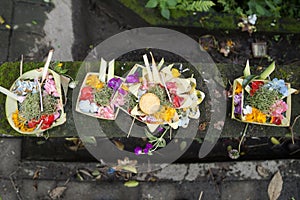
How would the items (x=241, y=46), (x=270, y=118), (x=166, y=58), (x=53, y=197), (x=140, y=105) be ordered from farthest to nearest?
(x=241, y=46) → (x=166, y=58) → (x=53, y=197) → (x=270, y=118) → (x=140, y=105)

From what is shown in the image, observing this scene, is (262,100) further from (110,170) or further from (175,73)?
(110,170)

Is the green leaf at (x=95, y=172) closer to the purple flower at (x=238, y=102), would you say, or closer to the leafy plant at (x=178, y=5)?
the purple flower at (x=238, y=102)

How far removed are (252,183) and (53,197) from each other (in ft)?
4.39

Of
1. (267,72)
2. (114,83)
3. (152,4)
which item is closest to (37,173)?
(114,83)

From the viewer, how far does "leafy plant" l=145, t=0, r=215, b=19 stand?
2.54m

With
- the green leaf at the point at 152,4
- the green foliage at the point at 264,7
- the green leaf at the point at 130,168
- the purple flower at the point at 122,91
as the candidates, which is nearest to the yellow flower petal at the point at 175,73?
the purple flower at the point at 122,91

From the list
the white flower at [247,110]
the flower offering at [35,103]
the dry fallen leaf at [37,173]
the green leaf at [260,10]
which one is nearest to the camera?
the flower offering at [35,103]

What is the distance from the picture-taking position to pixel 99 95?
2025 millimetres

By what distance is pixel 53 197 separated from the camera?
250 cm

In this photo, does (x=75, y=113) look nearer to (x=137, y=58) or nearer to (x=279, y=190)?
(x=137, y=58)

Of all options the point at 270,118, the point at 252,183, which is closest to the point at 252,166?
the point at 252,183

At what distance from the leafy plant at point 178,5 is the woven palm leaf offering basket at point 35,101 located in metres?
0.88

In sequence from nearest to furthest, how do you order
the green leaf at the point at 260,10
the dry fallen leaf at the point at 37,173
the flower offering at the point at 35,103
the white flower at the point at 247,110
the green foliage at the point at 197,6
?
the flower offering at the point at 35,103, the white flower at the point at 247,110, the dry fallen leaf at the point at 37,173, the green foliage at the point at 197,6, the green leaf at the point at 260,10

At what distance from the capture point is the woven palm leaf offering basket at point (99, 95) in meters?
2.03
